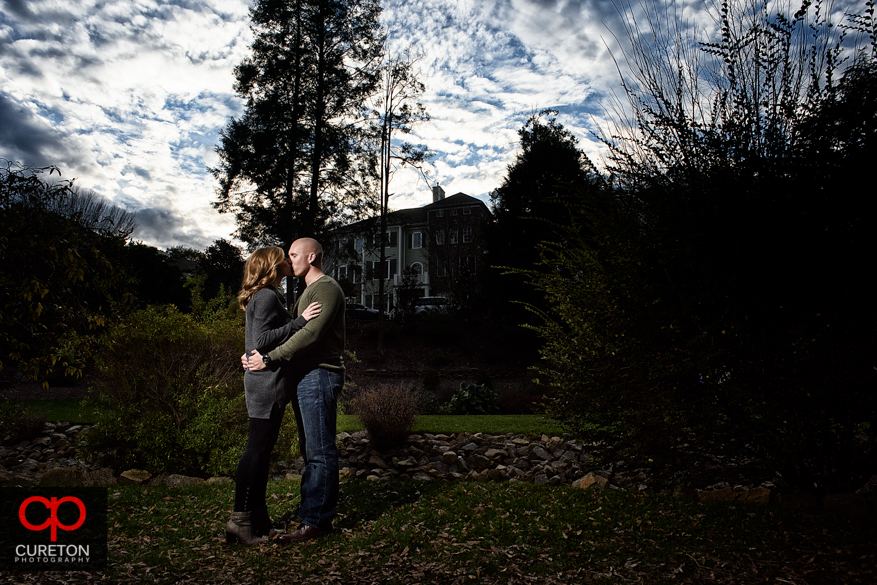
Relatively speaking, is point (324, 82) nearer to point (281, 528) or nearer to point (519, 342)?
point (519, 342)

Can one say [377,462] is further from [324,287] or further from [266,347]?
[324,287]

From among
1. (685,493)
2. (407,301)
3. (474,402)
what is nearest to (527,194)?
(407,301)

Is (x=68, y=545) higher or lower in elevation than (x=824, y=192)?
lower

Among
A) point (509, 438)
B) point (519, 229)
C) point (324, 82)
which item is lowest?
point (509, 438)

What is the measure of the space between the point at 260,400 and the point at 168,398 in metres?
3.07

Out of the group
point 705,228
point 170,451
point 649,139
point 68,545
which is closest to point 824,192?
point 705,228

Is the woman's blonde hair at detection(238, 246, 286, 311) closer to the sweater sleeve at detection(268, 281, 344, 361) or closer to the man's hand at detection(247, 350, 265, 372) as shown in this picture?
the sweater sleeve at detection(268, 281, 344, 361)

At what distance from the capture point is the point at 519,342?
20906mm

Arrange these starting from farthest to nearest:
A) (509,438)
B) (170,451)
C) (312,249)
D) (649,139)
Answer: (509,438) → (170,451) → (649,139) → (312,249)

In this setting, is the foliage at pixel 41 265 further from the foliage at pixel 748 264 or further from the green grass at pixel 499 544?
the foliage at pixel 748 264

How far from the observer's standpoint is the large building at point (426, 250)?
79.4 ft

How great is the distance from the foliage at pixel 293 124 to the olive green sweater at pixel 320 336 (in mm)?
15995

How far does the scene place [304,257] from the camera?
3.96m

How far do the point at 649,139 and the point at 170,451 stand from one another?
6.22 meters
